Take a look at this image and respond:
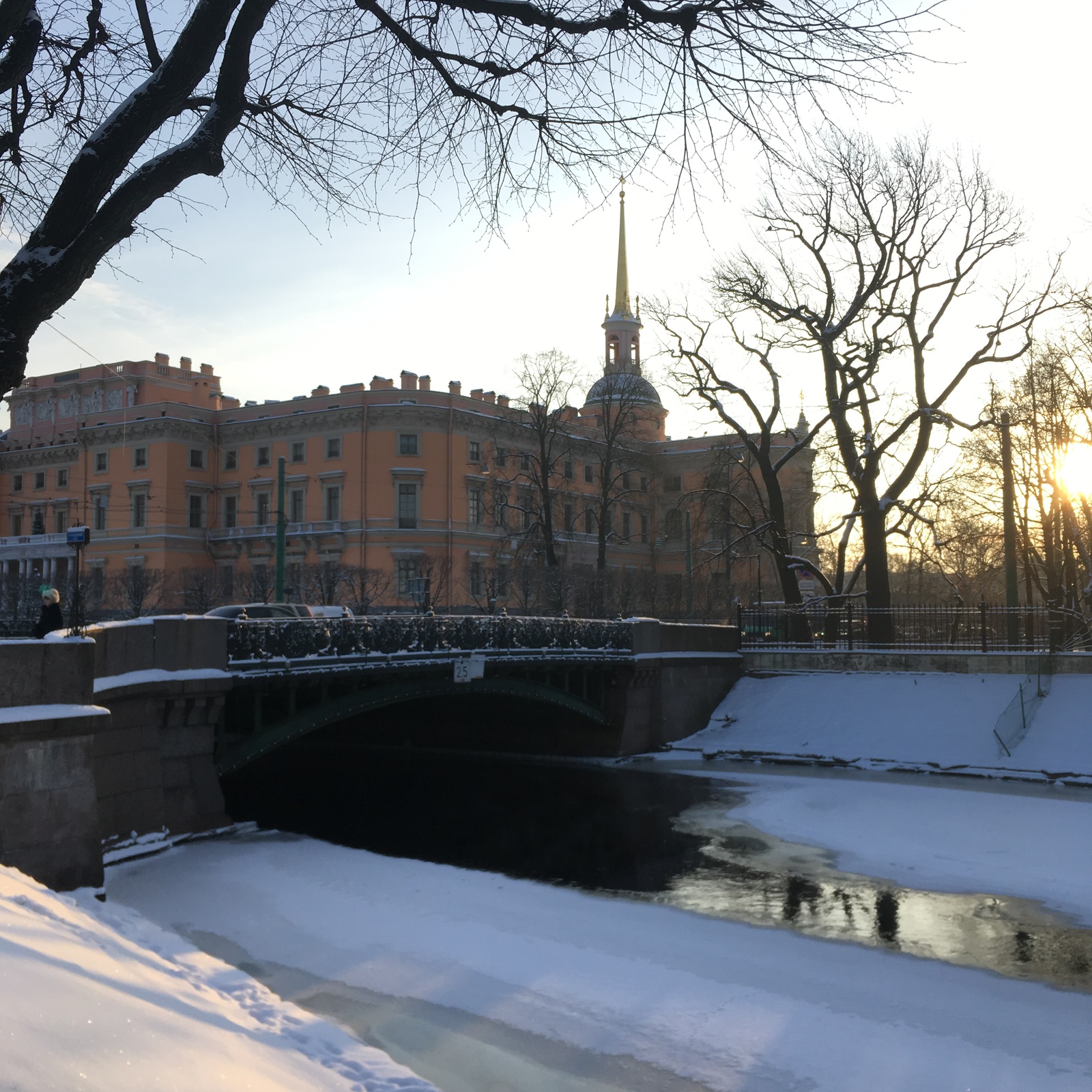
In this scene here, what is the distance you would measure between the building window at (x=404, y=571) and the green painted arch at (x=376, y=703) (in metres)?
29.1

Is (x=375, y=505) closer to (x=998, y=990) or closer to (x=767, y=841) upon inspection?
(x=767, y=841)

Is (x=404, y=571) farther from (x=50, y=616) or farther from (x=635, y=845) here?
→ (x=50, y=616)

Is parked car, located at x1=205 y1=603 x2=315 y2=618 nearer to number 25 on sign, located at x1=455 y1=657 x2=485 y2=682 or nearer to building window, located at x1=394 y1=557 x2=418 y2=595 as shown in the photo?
number 25 on sign, located at x1=455 y1=657 x2=485 y2=682

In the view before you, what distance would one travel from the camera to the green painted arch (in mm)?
16438

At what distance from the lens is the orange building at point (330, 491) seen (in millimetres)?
53188

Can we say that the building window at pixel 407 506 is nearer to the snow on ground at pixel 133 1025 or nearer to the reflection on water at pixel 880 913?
the reflection on water at pixel 880 913

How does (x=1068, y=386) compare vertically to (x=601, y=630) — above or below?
above

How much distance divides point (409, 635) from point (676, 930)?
876cm

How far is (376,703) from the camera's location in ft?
61.9

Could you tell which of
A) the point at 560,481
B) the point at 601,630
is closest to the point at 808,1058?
the point at 601,630

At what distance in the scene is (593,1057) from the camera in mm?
8375

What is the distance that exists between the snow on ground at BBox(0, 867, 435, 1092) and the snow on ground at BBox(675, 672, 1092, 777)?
716 inches

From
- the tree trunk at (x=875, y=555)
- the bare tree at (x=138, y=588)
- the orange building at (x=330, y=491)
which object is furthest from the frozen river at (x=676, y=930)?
the orange building at (x=330, y=491)

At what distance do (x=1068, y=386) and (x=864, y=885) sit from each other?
23629 mm
